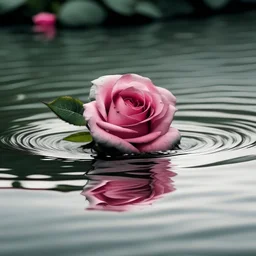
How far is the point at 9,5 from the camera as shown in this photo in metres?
8.33

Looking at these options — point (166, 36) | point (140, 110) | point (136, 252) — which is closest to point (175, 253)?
point (136, 252)

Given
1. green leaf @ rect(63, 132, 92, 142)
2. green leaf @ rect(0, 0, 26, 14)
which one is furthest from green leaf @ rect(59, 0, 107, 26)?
green leaf @ rect(63, 132, 92, 142)

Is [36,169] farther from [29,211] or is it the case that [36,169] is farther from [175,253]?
[175,253]

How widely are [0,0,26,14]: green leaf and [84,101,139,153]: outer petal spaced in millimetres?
5956

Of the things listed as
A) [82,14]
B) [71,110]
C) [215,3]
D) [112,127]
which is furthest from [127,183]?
[215,3]

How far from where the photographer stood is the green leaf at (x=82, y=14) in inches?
315

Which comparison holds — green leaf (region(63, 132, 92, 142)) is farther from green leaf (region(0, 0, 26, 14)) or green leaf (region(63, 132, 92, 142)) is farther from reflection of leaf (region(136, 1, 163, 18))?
green leaf (region(0, 0, 26, 14))

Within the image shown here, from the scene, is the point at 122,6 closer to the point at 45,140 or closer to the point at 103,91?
the point at 45,140

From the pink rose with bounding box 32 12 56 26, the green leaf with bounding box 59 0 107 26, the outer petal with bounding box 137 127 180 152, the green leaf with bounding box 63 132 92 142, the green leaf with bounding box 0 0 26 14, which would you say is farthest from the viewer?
the green leaf with bounding box 0 0 26 14

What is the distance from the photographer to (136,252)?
180 centimetres

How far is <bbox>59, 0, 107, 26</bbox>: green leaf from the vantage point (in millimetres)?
8000

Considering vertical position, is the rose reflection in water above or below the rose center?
below

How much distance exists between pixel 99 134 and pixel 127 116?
89 millimetres

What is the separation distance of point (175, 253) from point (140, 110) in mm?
773
